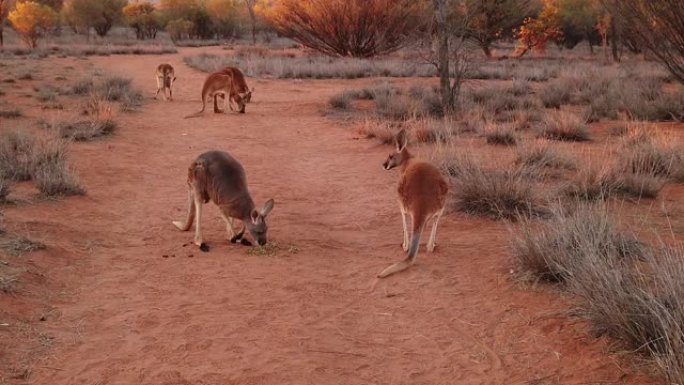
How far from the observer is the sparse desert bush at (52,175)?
841 cm

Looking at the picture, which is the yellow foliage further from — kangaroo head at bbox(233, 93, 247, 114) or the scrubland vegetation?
kangaroo head at bbox(233, 93, 247, 114)

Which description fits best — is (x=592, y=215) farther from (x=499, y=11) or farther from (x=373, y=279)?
(x=499, y=11)

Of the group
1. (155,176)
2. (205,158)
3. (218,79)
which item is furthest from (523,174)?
(218,79)

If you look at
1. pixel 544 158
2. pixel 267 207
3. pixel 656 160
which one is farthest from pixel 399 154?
pixel 656 160

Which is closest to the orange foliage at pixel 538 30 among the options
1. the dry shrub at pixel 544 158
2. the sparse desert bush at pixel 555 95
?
the sparse desert bush at pixel 555 95

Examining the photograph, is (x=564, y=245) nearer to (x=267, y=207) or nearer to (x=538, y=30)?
(x=267, y=207)

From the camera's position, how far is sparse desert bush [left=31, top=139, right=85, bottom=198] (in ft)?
27.6

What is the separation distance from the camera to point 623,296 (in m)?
4.32

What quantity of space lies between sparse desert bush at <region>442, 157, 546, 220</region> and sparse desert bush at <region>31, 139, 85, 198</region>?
511 centimetres

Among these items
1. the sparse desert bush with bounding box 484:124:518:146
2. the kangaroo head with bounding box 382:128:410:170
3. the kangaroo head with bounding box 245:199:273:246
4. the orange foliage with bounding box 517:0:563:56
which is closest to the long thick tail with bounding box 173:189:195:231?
the kangaroo head with bounding box 245:199:273:246

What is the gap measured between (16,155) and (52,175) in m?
2.18

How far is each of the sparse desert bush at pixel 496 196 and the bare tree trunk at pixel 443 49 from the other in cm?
757

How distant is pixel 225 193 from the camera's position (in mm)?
6781

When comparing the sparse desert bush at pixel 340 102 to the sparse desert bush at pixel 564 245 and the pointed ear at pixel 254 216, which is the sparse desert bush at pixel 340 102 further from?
the sparse desert bush at pixel 564 245
